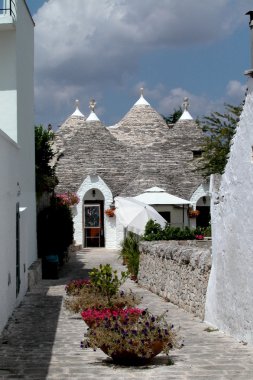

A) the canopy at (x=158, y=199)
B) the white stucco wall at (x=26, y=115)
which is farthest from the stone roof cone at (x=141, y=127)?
the white stucco wall at (x=26, y=115)

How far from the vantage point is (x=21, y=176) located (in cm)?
1892

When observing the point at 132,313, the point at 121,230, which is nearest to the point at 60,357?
the point at 132,313

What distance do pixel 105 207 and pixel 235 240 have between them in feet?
90.8

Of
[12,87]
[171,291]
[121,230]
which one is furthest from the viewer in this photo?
[121,230]

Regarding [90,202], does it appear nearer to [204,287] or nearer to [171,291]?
[171,291]

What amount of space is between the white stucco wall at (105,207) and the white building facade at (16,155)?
15.0 m

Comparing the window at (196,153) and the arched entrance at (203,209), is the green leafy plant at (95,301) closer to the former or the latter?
the arched entrance at (203,209)

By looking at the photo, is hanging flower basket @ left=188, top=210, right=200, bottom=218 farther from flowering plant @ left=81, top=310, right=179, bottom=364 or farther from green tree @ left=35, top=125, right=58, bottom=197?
flowering plant @ left=81, top=310, right=179, bottom=364

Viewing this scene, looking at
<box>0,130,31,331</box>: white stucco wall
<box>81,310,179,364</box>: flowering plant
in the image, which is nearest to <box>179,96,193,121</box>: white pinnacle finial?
<box>0,130,31,331</box>: white stucco wall

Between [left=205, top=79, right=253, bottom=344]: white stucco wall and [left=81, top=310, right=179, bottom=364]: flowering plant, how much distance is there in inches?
80.0

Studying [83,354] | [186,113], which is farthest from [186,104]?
[83,354]

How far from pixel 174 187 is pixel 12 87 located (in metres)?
20.2

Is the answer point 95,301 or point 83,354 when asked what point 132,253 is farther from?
point 83,354

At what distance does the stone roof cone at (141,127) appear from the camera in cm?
4647
